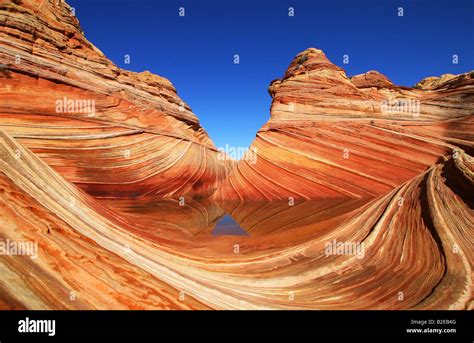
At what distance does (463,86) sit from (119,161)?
12.2 metres

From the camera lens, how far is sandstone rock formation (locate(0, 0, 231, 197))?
298 inches

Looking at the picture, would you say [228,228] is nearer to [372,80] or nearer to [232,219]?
[232,219]

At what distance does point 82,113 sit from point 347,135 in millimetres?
9108

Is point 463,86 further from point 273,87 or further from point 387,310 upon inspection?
point 387,310

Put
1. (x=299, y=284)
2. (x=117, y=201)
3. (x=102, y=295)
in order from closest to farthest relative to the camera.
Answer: (x=102, y=295) → (x=299, y=284) → (x=117, y=201)

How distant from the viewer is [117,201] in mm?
8602

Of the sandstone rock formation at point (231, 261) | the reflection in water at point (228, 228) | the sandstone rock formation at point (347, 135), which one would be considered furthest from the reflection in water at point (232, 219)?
the sandstone rock formation at point (347, 135)

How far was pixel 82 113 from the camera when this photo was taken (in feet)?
28.5

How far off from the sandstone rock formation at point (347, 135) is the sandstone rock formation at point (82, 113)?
3.55 meters

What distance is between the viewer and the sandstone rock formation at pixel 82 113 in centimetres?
758

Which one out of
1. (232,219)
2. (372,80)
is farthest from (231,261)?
(372,80)

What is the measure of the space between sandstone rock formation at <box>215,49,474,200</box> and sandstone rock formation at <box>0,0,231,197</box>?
3.55m

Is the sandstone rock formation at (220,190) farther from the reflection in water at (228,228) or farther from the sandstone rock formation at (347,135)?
the reflection in water at (228,228)
